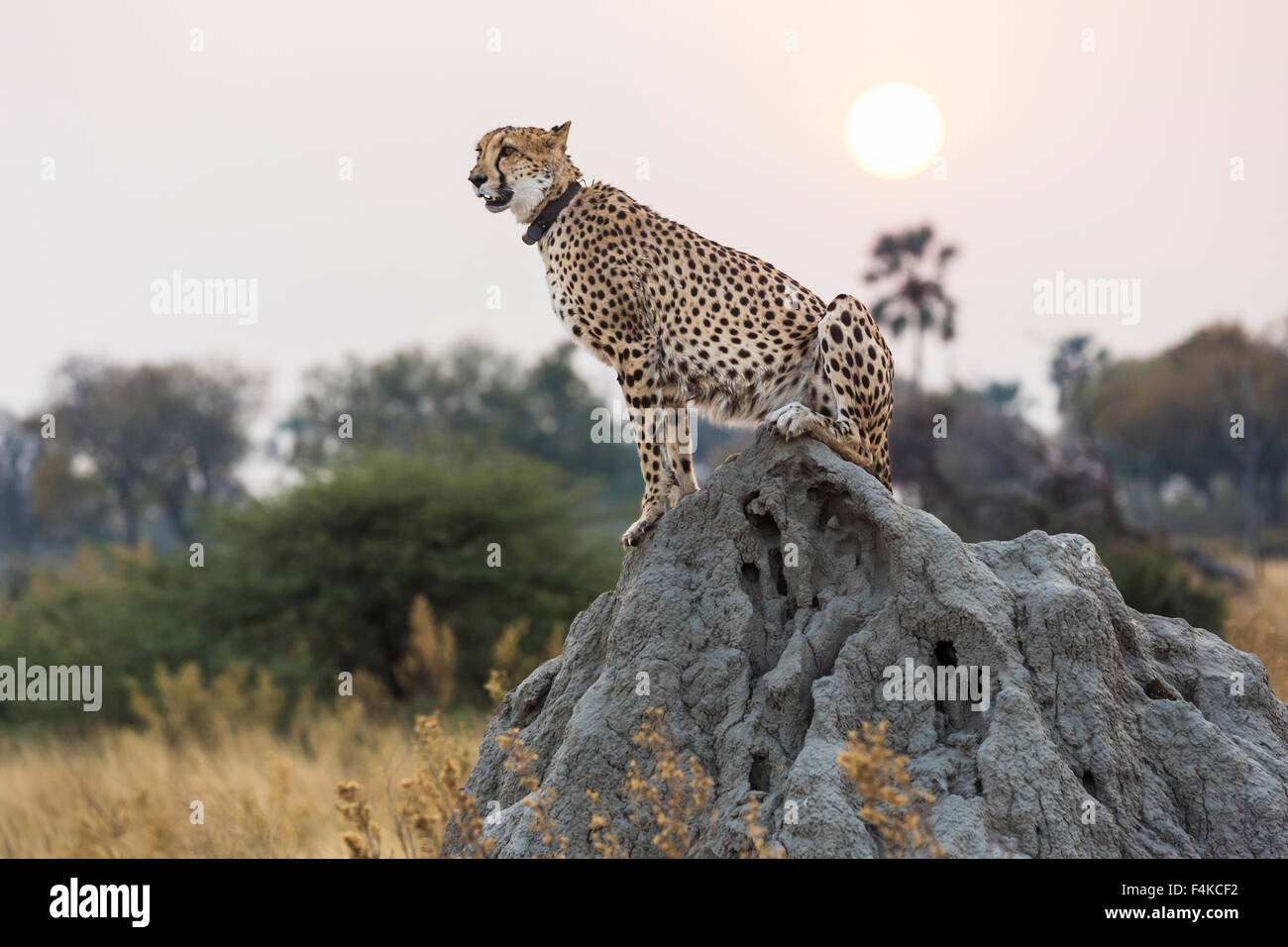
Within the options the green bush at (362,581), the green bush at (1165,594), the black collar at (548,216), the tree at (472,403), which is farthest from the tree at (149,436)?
the black collar at (548,216)

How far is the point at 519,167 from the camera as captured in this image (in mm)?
5664

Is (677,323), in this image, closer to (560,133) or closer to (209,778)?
(560,133)

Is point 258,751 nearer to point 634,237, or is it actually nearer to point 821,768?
point 634,237

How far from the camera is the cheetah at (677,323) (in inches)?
211

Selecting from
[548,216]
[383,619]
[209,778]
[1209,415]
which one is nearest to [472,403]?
[1209,415]

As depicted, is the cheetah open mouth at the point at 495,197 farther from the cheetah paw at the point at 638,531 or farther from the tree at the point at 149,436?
the tree at the point at 149,436

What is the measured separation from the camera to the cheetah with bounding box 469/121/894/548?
5352 mm

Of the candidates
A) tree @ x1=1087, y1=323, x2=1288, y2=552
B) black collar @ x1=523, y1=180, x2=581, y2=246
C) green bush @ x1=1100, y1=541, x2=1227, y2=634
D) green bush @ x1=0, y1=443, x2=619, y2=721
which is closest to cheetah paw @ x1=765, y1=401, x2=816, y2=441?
black collar @ x1=523, y1=180, x2=581, y2=246

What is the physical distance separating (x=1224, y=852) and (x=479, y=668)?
10.8 metres

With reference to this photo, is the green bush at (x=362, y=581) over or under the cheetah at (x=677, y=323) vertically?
under

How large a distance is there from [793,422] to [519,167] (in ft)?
5.88

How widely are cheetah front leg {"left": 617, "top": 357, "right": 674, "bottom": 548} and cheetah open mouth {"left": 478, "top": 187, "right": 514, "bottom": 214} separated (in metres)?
0.94

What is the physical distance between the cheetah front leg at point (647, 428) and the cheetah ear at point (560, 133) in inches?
43.1
